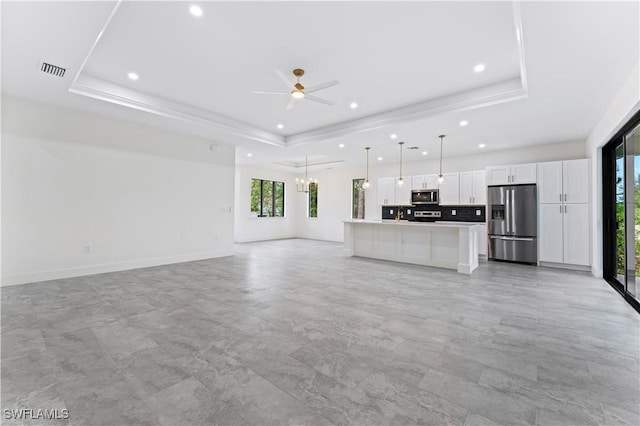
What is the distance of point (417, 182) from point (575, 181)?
11.7ft

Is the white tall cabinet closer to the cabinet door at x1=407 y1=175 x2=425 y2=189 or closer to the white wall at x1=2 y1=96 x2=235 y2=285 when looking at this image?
the cabinet door at x1=407 y1=175 x2=425 y2=189

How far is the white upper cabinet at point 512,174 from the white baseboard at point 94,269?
7209 mm

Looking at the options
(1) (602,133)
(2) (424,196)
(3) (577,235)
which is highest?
(1) (602,133)

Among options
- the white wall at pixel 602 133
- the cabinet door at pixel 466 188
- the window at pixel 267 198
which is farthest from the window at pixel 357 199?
the white wall at pixel 602 133

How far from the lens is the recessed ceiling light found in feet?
8.92

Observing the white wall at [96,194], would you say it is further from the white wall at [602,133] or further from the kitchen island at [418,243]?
the white wall at [602,133]

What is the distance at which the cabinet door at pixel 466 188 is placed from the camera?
7508mm

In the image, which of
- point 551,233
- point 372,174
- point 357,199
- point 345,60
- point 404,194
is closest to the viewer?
point 345,60

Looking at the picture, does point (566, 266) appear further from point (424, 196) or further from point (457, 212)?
point (424, 196)

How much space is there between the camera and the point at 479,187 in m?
7.40

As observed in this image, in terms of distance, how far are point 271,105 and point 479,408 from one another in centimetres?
503

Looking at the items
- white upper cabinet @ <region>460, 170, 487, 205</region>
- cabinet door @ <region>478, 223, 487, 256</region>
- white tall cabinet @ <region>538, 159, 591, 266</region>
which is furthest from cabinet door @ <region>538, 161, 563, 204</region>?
cabinet door @ <region>478, 223, 487, 256</region>

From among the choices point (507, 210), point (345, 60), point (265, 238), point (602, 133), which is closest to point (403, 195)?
point (507, 210)

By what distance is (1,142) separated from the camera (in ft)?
13.7
